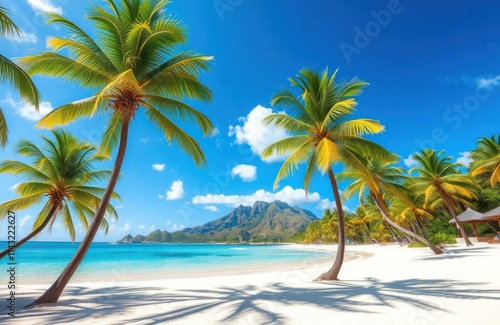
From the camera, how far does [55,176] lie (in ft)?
33.8

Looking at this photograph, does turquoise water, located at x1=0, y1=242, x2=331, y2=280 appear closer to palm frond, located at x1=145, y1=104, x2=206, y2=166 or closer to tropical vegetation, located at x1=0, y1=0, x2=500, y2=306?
tropical vegetation, located at x1=0, y1=0, x2=500, y2=306

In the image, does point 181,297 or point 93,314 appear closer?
point 93,314

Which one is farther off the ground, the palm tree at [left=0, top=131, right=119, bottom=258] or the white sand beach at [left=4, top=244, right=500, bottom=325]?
the palm tree at [left=0, top=131, right=119, bottom=258]

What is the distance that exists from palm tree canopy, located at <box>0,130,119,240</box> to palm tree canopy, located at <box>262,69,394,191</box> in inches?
293

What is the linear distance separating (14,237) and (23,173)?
4.21 m

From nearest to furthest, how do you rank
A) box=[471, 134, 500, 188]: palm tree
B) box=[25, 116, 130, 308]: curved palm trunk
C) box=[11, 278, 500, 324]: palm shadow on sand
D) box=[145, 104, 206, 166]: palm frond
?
1. box=[11, 278, 500, 324]: palm shadow on sand
2. box=[25, 116, 130, 308]: curved palm trunk
3. box=[145, 104, 206, 166]: palm frond
4. box=[471, 134, 500, 188]: palm tree

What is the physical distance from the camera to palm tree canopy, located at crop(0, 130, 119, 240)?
978cm

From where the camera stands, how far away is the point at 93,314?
18.7ft

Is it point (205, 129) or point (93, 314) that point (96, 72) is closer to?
point (205, 129)

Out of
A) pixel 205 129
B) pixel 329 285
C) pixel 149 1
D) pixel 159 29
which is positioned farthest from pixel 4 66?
pixel 329 285

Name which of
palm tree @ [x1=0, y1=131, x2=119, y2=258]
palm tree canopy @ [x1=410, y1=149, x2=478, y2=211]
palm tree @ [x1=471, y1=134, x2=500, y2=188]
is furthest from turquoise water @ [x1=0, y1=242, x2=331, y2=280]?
palm tree @ [x1=471, y1=134, x2=500, y2=188]

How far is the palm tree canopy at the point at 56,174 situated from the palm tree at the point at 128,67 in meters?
3.46

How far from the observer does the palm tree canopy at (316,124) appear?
32.2 ft

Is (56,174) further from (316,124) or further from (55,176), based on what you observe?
(316,124)
